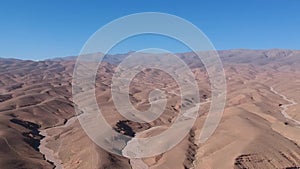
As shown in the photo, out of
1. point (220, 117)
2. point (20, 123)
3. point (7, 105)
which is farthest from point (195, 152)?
point (7, 105)

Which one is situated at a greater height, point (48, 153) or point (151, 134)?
point (151, 134)

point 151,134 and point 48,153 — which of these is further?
point 151,134

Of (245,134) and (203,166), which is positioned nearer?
(203,166)

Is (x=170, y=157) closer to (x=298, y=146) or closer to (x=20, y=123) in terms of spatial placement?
(x=298, y=146)

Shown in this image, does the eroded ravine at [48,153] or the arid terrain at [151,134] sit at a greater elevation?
the arid terrain at [151,134]

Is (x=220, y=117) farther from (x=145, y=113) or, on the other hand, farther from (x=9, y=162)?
(x=9, y=162)

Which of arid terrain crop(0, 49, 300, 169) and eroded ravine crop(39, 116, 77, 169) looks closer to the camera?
arid terrain crop(0, 49, 300, 169)

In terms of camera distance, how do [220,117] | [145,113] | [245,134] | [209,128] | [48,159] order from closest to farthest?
[48,159] → [245,134] → [209,128] → [220,117] → [145,113]

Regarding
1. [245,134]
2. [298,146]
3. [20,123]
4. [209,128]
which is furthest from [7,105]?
[298,146]

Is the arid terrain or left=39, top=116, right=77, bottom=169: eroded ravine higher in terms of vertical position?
the arid terrain

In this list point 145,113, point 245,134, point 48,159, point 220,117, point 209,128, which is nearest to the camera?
point 48,159

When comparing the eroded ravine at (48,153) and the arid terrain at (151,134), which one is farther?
the eroded ravine at (48,153)
